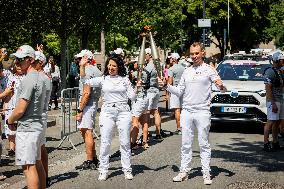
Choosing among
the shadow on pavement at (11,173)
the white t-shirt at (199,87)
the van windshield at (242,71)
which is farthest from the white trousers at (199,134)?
the van windshield at (242,71)

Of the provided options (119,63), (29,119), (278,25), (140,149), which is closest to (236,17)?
(278,25)

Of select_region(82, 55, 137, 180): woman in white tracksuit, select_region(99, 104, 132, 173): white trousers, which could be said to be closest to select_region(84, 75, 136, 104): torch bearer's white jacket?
select_region(82, 55, 137, 180): woman in white tracksuit

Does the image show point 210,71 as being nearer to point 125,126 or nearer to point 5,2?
point 125,126

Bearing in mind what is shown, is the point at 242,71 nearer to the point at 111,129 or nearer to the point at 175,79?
the point at 175,79

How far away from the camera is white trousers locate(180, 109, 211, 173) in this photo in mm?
7992

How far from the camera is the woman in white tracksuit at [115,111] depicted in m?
8.28

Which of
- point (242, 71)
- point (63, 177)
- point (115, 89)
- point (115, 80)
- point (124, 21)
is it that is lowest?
point (63, 177)

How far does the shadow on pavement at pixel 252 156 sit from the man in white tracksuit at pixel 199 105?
1.49 meters

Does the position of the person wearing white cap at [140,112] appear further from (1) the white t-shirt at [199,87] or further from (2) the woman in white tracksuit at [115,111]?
(1) the white t-shirt at [199,87]

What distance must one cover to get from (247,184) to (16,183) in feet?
10.9

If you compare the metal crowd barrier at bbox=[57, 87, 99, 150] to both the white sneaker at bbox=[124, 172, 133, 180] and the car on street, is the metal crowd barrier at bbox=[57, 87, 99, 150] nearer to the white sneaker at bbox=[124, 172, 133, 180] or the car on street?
the white sneaker at bbox=[124, 172, 133, 180]

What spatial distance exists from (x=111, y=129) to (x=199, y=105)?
54.3 inches

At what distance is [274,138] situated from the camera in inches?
434

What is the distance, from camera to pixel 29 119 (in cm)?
639
